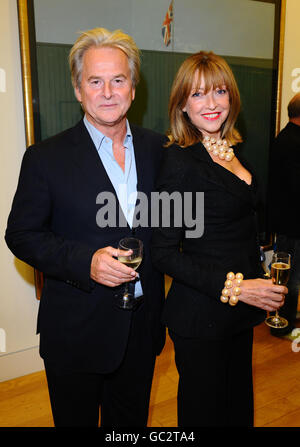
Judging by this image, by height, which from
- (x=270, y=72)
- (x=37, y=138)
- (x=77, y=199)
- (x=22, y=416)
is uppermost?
(x=270, y=72)

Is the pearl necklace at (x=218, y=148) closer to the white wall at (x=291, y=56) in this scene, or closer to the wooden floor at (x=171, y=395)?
the wooden floor at (x=171, y=395)

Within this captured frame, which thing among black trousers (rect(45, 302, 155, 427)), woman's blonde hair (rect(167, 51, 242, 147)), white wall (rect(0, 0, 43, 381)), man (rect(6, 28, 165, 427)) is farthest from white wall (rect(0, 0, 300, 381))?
woman's blonde hair (rect(167, 51, 242, 147))

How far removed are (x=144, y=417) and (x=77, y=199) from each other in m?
1.04

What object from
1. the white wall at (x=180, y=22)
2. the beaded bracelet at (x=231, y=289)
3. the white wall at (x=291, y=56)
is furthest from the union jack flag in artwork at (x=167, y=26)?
the beaded bracelet at (x=231, y=289)

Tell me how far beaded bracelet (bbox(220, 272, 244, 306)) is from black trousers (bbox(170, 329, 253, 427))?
0.18 metres

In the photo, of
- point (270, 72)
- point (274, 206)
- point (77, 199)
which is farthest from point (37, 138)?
point (270, 72)

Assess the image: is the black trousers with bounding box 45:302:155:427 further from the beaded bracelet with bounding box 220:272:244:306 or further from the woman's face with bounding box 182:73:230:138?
the woman's face with bounding box 182:73:230:138

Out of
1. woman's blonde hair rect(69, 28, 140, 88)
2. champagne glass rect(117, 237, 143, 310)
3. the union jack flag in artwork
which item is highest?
the union jack flag in artwork

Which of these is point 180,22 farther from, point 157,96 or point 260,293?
point 260,293

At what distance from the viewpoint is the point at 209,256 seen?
4.66 ft

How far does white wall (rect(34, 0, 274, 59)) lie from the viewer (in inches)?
89.2

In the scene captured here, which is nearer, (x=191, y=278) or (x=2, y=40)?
(x=191, y=278)

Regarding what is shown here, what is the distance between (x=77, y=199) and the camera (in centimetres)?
142

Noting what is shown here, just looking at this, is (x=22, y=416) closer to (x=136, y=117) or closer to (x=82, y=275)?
(x=82, y=275)
